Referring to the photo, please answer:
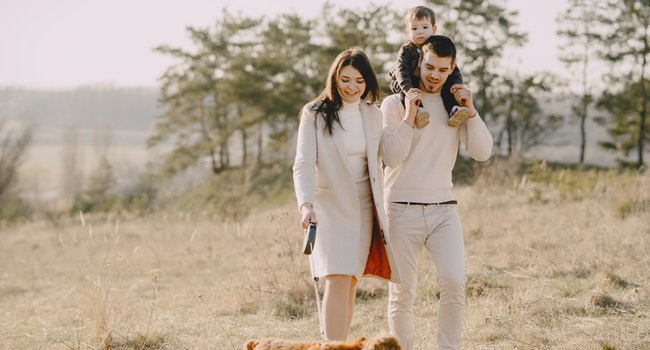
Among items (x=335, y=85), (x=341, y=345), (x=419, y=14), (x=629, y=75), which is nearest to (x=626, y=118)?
(x=629, y=75)

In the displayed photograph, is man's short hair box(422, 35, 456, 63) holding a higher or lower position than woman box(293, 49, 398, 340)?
higher

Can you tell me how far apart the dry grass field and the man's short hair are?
6.23 ft

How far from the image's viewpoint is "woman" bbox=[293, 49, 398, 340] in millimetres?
3666

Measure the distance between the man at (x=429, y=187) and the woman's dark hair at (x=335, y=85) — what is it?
0.82 ft

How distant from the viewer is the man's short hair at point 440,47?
380 cm

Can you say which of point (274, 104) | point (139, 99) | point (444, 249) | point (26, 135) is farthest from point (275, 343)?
point (139, 99)

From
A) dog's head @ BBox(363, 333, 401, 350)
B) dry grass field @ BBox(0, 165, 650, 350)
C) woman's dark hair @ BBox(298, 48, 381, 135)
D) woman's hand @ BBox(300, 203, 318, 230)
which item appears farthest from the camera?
dry grass field @ BBox(0, 165, 650, 350)

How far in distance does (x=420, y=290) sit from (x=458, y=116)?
2.83m

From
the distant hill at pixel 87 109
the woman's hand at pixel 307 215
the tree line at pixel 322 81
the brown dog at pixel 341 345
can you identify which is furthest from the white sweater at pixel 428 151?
the distant hill at pixel 87 109

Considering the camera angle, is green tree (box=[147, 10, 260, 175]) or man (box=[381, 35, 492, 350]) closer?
man (box=[381, 35, 492, 350])

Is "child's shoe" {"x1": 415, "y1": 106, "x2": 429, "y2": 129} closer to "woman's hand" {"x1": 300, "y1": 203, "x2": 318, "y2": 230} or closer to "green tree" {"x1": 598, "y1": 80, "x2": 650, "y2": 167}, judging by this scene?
"woman's hand" {"x1": 300, "y1": 203, "x2": 318, "y2": 230}

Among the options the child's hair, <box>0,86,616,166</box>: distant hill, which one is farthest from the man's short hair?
<box>0,86,616,166</box>: distant hill

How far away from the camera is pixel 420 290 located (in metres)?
6.25

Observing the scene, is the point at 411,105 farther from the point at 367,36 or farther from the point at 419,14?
the point at 367,36
